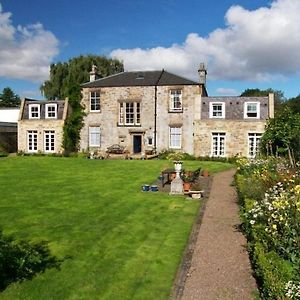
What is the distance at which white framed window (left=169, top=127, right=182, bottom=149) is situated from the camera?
3581cm

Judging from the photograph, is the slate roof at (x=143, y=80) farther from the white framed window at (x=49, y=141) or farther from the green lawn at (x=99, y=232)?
the green lawn at (x=99, y=232)

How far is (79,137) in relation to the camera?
127 ft

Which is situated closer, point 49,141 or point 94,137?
point 94,137

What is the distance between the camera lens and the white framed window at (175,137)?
1410 inches

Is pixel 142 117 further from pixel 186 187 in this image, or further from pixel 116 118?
pixel 186 187

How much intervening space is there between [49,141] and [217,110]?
17.9 m

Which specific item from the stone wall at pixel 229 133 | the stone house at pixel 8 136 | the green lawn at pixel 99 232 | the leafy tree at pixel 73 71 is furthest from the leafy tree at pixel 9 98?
the green lawn at pixel 99 232

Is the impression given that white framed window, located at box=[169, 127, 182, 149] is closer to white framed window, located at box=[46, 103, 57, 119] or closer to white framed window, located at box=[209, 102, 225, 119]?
white framed window, located at box=[209, 102, 225, 119]

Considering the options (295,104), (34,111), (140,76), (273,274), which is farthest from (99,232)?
(295,104)

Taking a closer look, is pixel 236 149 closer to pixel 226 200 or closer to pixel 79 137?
pixel 79 137

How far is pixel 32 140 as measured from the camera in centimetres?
3941

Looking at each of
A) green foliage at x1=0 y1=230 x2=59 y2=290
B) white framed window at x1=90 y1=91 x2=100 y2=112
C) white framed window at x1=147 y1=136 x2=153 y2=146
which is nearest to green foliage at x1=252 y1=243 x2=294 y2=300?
green foliage at x1=0 y1=230 x2=59 y2=290

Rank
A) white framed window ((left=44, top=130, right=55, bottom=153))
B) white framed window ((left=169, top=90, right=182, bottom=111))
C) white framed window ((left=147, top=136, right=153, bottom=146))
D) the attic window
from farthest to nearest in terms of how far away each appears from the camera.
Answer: white framed window ((left=44, top=130, right=55, bottom=153)) < the attic window < white framed window ((left=147, top=136, right=153, bottom=146)) < white framed window ((left=169, top=90, right=182, bottom=111))

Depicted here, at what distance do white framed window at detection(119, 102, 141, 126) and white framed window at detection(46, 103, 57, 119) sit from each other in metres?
7.32
